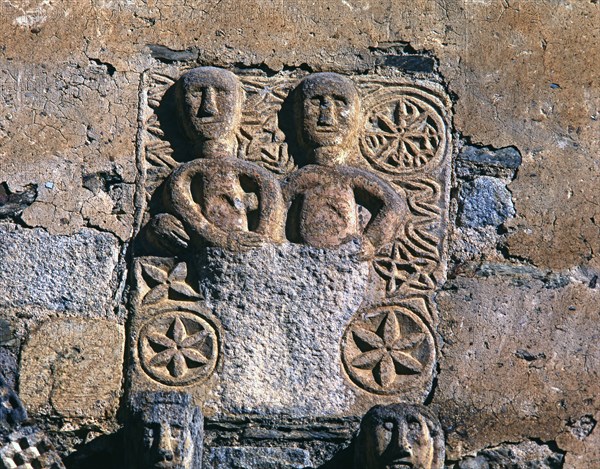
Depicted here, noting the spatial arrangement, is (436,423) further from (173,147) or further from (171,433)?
(173,147)

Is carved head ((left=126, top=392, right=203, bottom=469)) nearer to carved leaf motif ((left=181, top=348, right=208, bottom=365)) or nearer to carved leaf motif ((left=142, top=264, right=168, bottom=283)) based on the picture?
carved leaf motif ((left=181, top=348, right=208, bottom=365))

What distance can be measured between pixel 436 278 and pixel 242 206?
2.22ft

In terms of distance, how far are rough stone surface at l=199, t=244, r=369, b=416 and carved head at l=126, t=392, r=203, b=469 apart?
0.27 metres

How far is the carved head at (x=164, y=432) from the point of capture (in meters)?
5.32

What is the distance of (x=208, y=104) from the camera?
5.89m

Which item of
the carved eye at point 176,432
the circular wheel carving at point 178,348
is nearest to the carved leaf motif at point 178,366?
the circular wheel carving at point 178,348

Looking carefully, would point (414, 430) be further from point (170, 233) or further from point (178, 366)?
point (170, 233)

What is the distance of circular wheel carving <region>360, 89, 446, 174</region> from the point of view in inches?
233

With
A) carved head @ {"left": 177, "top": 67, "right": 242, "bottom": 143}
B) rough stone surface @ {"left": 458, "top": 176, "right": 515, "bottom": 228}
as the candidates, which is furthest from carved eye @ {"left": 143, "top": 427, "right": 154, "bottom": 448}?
rough stone surface @ {"left": 458, "top": 176, "right": 515, "bottom": 228}

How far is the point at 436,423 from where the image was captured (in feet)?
17.9

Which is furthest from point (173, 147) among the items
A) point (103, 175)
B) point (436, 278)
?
point (436, 278)

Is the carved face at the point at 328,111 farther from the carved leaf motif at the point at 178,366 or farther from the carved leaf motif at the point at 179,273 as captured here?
the carved leaf motif at the point at 178,366

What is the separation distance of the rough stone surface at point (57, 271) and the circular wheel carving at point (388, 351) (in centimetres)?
81

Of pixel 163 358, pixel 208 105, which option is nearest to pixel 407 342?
pixel 163 358
